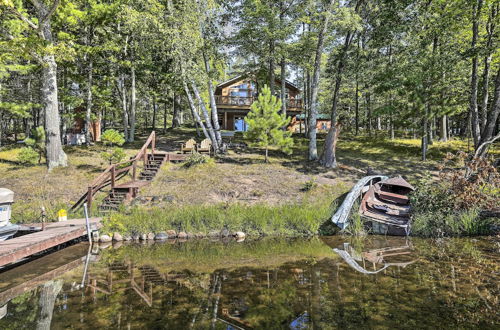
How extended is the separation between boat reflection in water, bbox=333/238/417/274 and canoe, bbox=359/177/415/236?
821mm

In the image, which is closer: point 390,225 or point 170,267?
point 170,267

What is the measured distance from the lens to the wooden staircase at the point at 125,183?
37.0 feet

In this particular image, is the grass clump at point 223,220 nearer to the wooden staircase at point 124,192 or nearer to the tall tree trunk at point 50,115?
the wooden staircase at point 124,192

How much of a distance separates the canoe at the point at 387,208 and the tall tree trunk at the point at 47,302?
9.29 metres

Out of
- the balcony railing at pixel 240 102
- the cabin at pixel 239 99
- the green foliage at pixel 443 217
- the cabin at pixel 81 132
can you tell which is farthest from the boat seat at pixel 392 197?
the cabin at pixel 81 132

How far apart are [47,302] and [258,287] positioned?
392cm

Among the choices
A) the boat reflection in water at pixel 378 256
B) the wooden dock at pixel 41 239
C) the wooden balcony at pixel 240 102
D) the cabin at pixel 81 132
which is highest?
the wooden balcony at pixel 240 102

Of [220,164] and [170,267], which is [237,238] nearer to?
[170,267]

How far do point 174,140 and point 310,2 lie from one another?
47.8 feet

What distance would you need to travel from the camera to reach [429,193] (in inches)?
422

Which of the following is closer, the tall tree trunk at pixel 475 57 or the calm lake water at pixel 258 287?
the calm lake water at pixel 258 287

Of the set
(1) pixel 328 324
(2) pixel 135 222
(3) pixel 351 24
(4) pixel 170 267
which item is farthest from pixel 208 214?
(3) pixel 351 24

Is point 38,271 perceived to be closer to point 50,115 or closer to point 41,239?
point 41,239

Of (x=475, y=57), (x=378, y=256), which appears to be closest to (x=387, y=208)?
(x=378, y=256)
